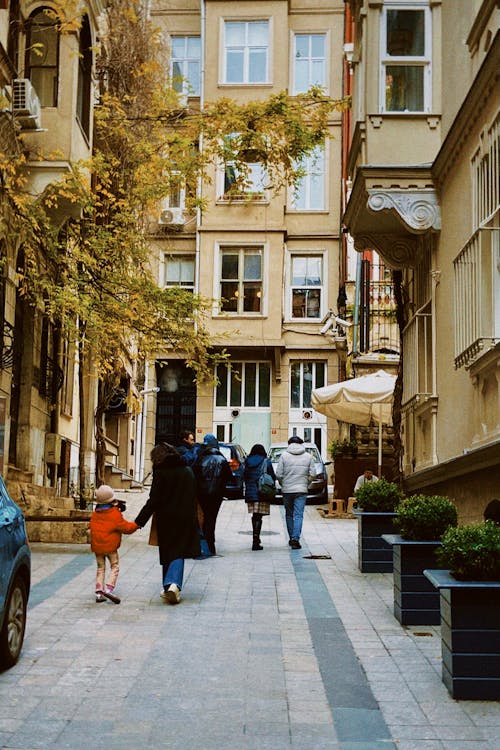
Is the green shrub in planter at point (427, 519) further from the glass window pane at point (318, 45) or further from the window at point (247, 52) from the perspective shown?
the glass window pane at point (318, 45)

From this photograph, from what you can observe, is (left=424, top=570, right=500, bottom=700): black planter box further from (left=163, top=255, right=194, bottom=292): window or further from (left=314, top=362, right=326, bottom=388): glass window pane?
(left=163, top=255, right=194, bottom=292): window

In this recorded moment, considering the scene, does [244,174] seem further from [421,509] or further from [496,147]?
[421,509]

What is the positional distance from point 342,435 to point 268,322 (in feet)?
19.9

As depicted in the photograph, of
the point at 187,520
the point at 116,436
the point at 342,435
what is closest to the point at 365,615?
the point at 187,520

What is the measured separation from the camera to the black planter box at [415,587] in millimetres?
9289

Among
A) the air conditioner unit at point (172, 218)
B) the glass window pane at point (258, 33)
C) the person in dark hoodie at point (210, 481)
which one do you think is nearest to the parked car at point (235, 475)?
the air conditioner unit at point (172, 218)

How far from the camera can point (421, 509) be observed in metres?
9.27

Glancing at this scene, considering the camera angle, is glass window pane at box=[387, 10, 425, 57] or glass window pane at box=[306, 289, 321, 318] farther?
glass window pane at box=[306, 289, 321, 318]

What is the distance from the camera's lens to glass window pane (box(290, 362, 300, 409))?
36.9m

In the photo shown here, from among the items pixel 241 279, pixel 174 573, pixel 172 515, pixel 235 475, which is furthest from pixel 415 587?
pixel 241 279

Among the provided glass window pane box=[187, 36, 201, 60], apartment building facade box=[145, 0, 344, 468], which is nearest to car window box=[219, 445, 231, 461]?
apartment building facade box=[145, 0, 344, 468]

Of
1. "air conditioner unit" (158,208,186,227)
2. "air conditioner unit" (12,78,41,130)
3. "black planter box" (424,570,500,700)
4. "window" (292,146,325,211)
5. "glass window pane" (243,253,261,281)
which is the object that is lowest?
"black planter box" (424,570,500,700)

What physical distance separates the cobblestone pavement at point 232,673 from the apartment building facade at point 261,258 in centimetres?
2344

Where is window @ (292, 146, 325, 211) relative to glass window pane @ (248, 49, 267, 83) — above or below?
below
